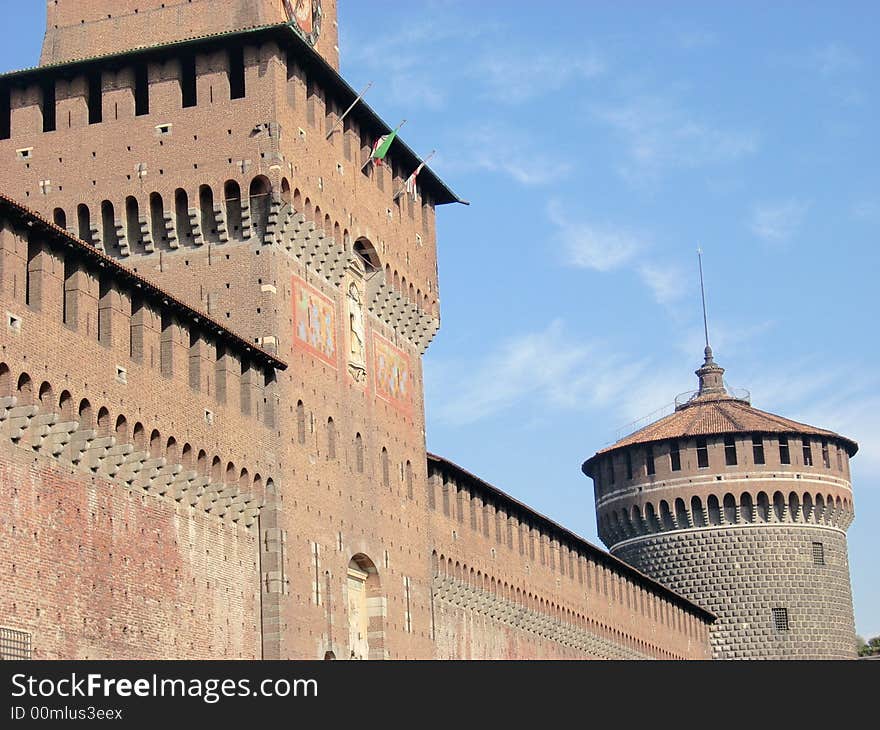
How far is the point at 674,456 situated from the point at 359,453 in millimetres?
27306

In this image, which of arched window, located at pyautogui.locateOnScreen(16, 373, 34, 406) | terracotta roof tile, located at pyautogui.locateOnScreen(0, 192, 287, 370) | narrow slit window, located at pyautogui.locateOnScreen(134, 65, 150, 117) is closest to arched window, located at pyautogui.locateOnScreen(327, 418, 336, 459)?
terracotta roof tile, located at pyautogui.locateOnScreen(0, 192, 287, 370)

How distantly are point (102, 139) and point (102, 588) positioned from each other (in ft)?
36.2

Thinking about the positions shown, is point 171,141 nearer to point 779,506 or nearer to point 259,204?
point 259,204

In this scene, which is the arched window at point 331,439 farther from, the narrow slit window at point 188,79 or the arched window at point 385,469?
the narrow slit window at point 188,79

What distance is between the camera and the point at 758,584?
194 feet

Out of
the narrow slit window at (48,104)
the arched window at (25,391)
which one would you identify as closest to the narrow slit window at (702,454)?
the narrow slit window at (48,104)

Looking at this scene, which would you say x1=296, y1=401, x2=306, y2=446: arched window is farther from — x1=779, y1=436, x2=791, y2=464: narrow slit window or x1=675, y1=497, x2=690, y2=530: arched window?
x1=779, y1=436, x2=791, y2=464: narrow slit window

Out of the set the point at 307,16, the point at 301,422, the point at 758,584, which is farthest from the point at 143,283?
the point at 758,584

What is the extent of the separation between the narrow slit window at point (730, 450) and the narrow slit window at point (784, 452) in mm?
1713

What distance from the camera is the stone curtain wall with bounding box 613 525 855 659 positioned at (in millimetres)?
58906

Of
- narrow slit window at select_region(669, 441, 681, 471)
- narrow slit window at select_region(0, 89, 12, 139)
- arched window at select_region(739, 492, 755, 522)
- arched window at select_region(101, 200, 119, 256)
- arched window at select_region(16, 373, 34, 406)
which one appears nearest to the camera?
arched window at select_region(16, 373, 34, 406)

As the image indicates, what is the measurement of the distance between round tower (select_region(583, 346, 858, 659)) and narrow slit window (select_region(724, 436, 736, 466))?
4 centimetres

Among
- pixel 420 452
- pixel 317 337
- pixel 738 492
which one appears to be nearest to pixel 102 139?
pixel 317 337
